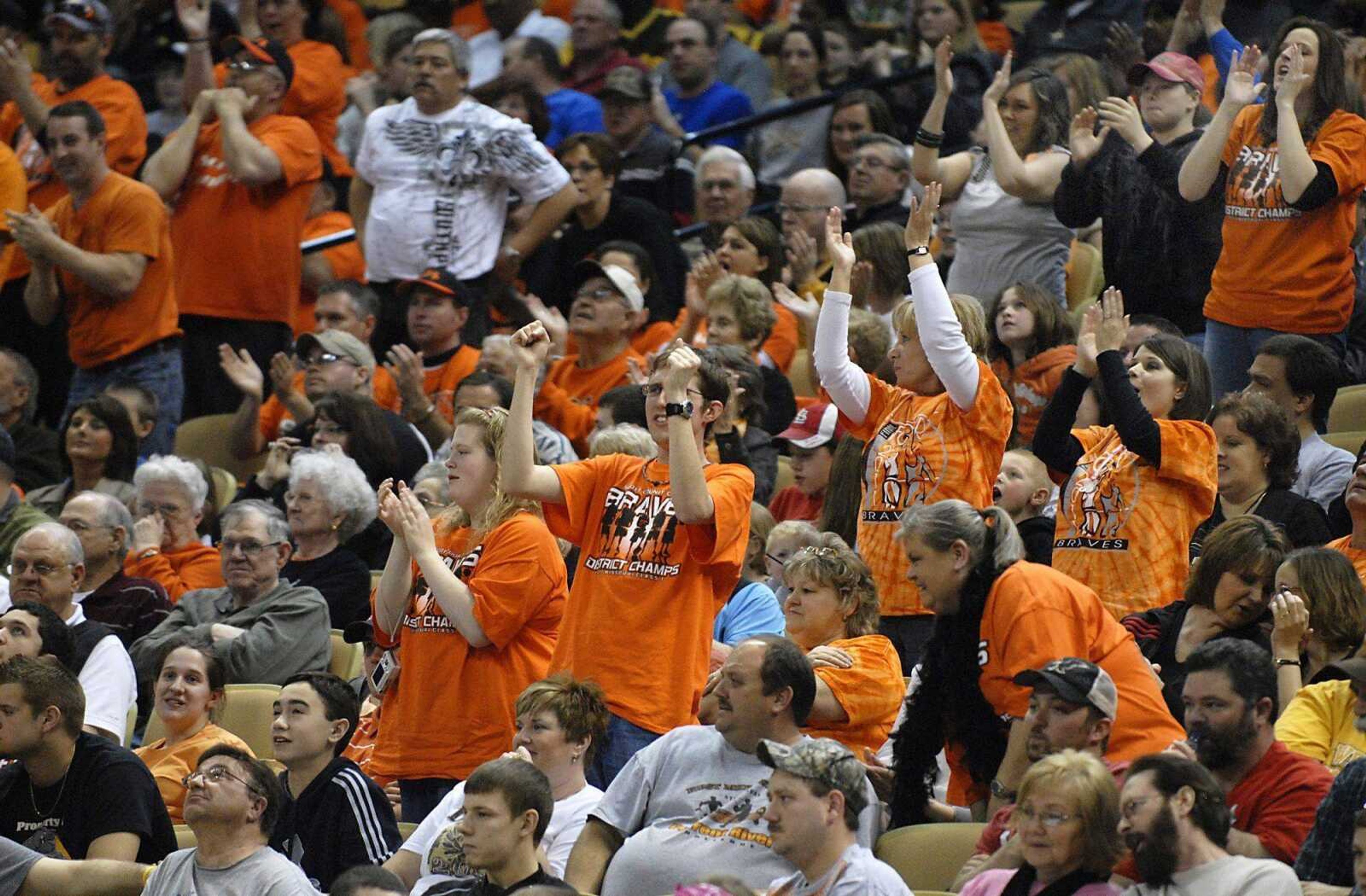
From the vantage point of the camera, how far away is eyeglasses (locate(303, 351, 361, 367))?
8.88m

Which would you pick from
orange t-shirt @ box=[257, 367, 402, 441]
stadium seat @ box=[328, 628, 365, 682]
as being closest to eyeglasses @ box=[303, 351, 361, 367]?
orange t-shirt @ box=[257, 367, 402, 441]

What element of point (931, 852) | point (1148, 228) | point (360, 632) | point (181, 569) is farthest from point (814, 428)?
point (931, 852)

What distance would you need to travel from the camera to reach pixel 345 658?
7.31 m

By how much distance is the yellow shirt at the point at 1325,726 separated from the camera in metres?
5.12

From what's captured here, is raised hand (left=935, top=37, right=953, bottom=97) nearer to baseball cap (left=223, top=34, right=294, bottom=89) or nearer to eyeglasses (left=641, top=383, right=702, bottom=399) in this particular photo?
baseball cap (left=223, top=34, right=294, bottom=89)

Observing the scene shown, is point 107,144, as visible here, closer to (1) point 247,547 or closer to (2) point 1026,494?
(1) point 247,547

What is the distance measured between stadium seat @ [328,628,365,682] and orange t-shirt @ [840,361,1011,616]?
1.77 m

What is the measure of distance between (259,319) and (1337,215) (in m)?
4.64

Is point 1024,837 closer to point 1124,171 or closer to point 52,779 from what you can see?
point 52,779

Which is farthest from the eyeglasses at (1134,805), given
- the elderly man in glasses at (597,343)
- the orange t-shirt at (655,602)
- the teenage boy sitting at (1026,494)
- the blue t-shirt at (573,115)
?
the blue t-shirt at (573,115)

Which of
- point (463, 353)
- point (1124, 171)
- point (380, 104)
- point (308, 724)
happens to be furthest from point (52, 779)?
point (380, 104)

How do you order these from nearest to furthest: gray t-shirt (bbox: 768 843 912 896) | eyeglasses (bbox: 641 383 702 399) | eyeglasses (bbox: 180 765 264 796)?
gray t-shirt (bbox: 768 843 912 896), eyeglasses (bbox: 180 765 264 796), eyeglasses (bbox: 641 383 702 399)

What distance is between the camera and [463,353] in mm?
9094

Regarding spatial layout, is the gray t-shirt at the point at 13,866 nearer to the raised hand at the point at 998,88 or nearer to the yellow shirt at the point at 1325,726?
the yellow shirt at the point at 1325,726
